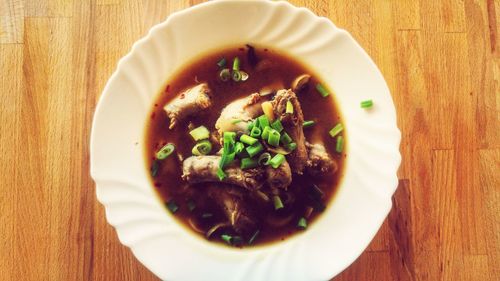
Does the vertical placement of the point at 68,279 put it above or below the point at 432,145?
below

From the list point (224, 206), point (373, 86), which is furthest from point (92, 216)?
point (373, 86)

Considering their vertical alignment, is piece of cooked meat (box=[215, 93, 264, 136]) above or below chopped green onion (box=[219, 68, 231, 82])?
below

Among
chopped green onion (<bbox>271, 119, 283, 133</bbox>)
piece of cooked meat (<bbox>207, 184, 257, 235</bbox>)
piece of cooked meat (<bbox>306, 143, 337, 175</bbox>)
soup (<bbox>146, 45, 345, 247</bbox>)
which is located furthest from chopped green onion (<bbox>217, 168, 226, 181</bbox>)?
piece of cooked meat (<bbox>306, 143, 337, 175</bbox>)

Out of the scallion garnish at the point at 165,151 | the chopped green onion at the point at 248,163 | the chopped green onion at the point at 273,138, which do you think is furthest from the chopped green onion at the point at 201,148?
the chopped green onion at the point at 273,138

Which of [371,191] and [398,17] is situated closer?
[371,191]

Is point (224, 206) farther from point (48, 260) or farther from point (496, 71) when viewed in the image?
point (496, 71)

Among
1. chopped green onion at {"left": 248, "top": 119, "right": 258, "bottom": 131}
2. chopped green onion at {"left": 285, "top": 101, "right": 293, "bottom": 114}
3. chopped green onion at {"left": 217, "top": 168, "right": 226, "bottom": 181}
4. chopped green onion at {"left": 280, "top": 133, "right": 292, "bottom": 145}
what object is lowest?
chopped green onion at {"left": 217, "top": 168, "right": 226, "bottom": 181}

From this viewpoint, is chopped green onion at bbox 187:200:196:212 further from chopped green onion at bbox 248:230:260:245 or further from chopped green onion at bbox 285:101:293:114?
chopped green onion at bbox 285:101:293:114

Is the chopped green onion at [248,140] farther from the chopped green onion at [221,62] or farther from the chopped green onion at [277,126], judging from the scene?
the chopped green onion at [221,62]
